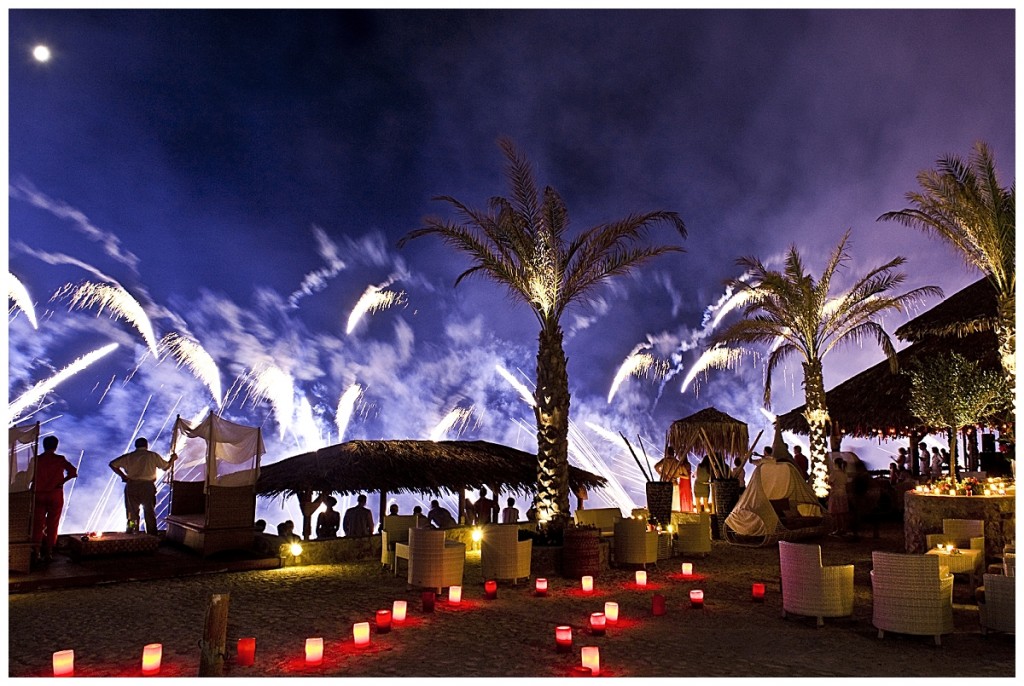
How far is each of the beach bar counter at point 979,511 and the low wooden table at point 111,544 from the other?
37.2 feet

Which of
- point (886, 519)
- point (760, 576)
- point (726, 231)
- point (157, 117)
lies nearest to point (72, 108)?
point (157, 117)

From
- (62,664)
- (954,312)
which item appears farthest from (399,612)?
(954,312)

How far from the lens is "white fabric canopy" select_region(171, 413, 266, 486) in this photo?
1095cm

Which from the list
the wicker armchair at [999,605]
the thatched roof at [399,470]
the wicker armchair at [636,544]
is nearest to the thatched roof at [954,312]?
the thatched roof at [399,470]

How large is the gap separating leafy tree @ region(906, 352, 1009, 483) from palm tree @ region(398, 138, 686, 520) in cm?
580

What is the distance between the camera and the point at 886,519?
17.0m

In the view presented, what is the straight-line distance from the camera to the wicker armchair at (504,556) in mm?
9445

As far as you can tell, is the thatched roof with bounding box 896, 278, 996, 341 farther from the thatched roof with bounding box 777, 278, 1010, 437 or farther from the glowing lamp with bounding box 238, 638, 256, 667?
the glowing lamp with bounding box 238, 638, 256, 667

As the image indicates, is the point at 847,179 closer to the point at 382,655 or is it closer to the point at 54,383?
the point at 382,655

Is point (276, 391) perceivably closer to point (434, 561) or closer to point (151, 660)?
point (434, 561)

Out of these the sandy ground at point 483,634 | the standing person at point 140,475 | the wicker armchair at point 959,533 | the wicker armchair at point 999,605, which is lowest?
the sandy ground at point 483,634

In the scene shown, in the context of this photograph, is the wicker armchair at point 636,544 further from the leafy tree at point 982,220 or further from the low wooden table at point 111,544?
the low wooden table at point 111,544

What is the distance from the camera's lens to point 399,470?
45.4 feet

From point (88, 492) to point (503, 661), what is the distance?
3274cm
